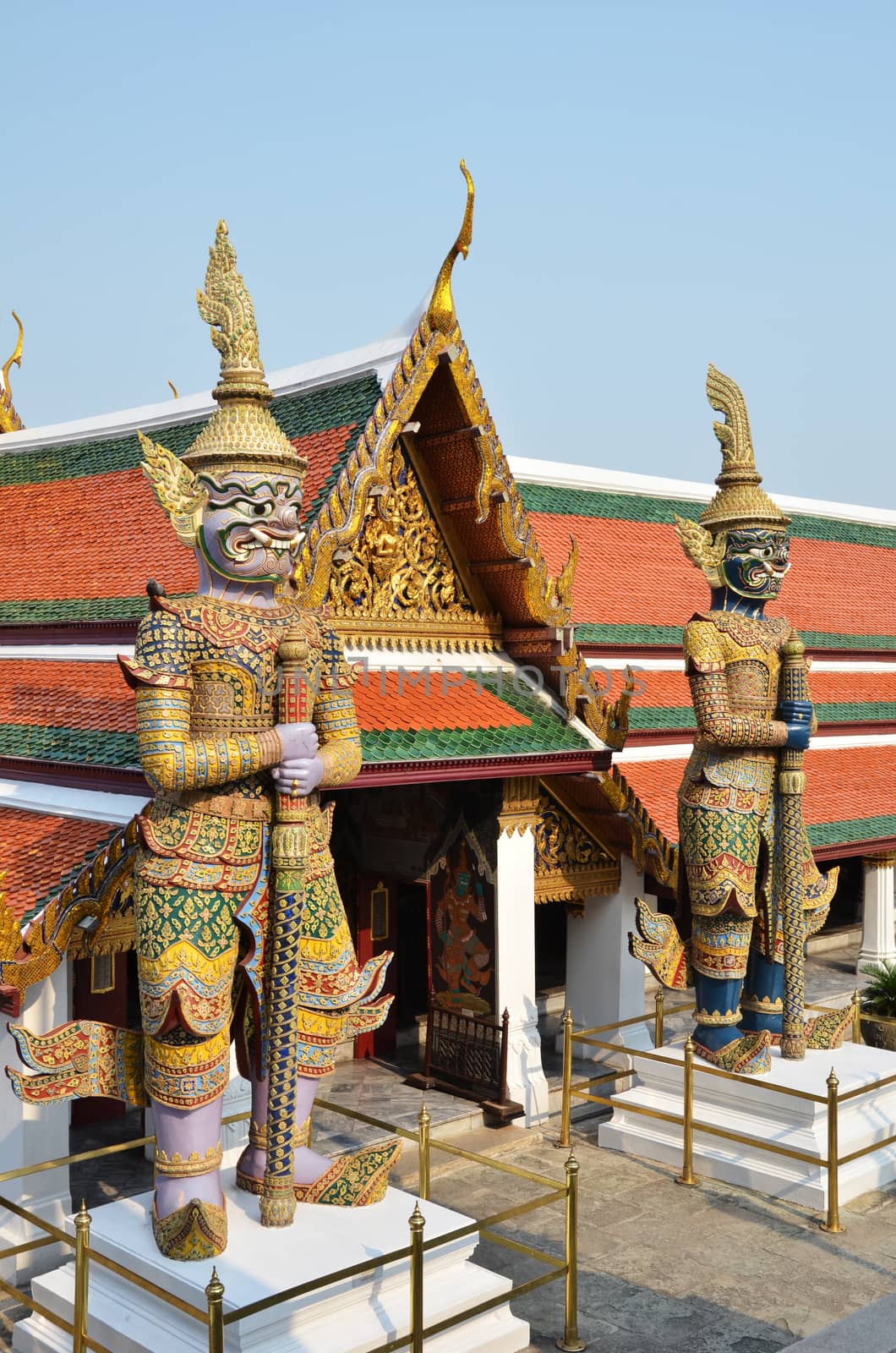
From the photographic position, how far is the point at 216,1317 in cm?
505

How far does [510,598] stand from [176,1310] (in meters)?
5.76

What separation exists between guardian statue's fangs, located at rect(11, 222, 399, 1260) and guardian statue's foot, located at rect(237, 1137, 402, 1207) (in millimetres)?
259

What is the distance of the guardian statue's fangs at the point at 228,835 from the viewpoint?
5738 mm

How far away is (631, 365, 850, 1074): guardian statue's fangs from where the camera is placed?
8.78m

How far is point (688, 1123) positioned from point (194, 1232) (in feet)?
13.4

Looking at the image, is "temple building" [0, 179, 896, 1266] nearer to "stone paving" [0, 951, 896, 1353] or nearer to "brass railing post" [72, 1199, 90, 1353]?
"stone paving" [0, 951, 896, 1353]

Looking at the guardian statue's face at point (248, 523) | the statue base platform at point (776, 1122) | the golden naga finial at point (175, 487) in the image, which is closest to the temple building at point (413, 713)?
the statue base platform at point (776, 1122)

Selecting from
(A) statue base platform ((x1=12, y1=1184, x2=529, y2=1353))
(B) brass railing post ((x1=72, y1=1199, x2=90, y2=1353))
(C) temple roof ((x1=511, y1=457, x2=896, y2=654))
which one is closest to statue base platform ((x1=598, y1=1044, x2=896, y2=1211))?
(A) statue base platform ((x1=12, y1=1184, x2=529, y2=1353))

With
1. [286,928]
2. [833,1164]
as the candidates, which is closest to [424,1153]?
[286,928]

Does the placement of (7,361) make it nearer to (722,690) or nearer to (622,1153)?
(722,690)

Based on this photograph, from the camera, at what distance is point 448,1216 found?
6.47 meters

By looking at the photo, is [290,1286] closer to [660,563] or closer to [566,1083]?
[566,1083]

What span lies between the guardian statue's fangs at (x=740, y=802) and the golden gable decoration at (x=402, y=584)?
6.13 feet

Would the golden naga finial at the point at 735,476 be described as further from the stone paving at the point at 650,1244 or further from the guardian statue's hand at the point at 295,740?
the stone paving at the point at 650,1244
